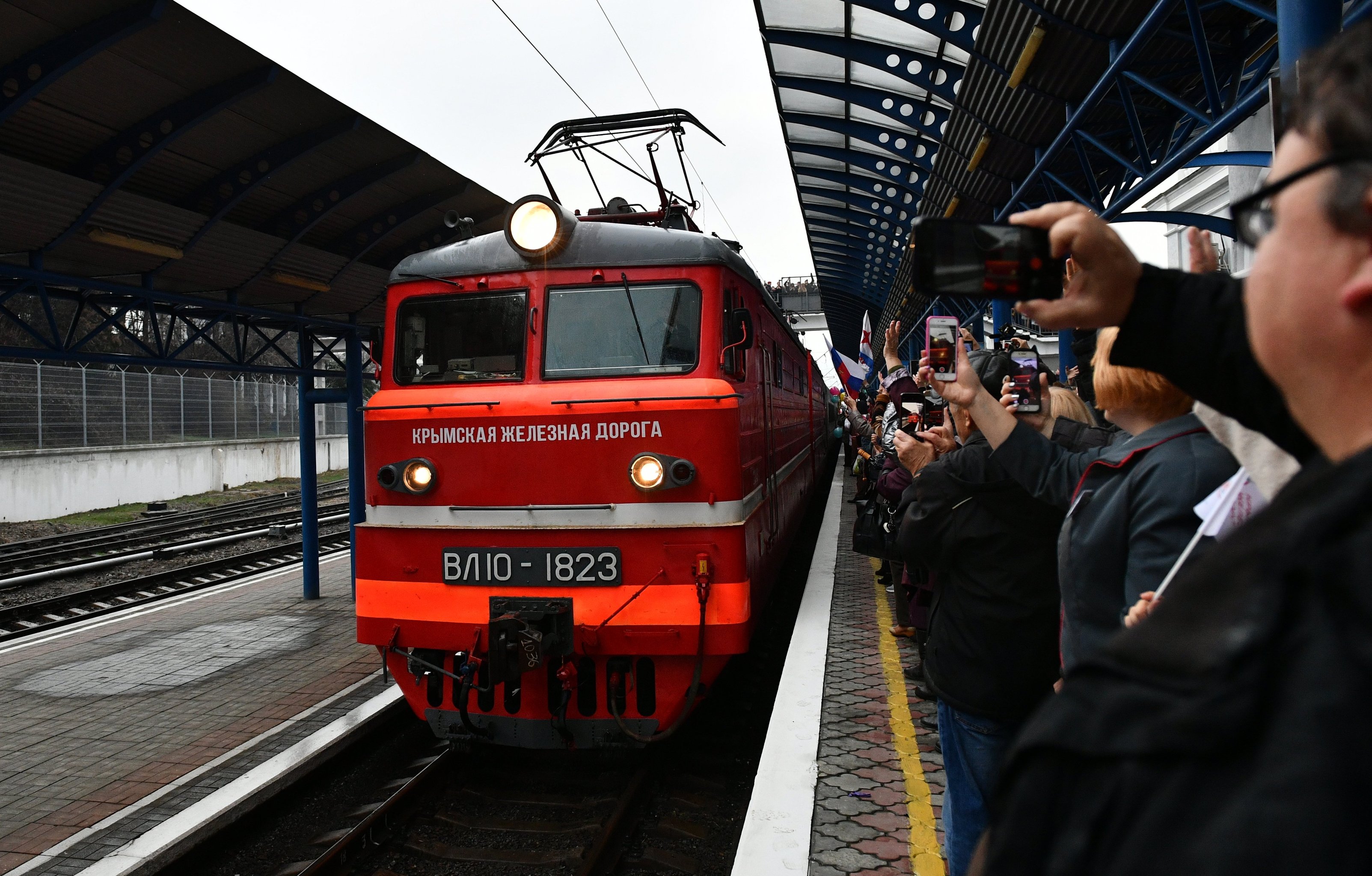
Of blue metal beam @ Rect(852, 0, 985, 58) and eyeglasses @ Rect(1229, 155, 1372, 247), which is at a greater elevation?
blue metal beam @ Rect(852, 0, 985, 58)

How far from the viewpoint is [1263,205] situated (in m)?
0.94

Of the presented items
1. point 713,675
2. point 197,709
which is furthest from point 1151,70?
point 197,709

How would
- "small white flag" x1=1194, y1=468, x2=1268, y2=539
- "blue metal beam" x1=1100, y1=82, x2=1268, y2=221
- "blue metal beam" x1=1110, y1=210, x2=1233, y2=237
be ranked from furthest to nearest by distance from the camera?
"blue metal beam" x1=1110, y1=210, x2=1233, y2=237
"blue metal beam" x1=1100, y1=82, x2=1268, y2=221
"small white flag" x1=1194, y1=468, x2=1268, y2=539

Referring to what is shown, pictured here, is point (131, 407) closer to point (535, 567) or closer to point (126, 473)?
point (126, 473)

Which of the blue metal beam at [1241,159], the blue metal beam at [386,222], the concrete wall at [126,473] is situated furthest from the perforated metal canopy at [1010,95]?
the concrete wall at [126,473]

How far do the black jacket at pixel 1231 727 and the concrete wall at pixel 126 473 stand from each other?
2259 cm

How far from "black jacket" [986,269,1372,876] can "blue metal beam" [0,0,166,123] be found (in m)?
7.12

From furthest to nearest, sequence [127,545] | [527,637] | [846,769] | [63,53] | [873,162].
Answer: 1. [127,545]
2. [873,162]
3. [63,53]
4. [527,637]
5. [846,769]

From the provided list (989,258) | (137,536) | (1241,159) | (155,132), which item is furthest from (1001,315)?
(137,536)

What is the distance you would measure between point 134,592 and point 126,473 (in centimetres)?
1303

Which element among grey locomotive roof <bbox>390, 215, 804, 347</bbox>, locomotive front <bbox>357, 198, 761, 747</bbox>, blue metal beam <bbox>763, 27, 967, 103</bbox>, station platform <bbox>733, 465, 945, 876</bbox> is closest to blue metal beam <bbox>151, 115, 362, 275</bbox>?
grey locomotive roof <bbox>390, 215, 804, 347</bbox>

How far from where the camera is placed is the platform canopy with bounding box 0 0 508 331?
6.02 metres

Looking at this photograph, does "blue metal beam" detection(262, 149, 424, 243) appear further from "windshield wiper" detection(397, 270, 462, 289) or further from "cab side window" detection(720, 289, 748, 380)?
"cab side window" detection(720, 289, 748, 380)

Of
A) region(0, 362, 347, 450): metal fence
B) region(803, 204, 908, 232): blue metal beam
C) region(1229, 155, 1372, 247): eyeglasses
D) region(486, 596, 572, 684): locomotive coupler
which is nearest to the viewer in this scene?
region(1229, 155, 1372, 247): eyeglasses
